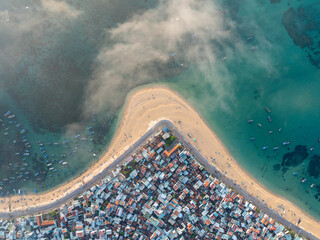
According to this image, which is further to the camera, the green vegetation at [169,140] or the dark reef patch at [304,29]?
the dark reef patch at [304,29]

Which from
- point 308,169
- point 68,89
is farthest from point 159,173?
point 308,169

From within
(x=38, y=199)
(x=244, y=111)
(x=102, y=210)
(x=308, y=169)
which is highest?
(x=38, y=199)

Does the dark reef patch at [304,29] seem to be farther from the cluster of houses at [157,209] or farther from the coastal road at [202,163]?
the cluster of houses at [157,209]

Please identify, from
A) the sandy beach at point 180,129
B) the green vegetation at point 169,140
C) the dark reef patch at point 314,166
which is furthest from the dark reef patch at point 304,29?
the green vegetation at point 169,140

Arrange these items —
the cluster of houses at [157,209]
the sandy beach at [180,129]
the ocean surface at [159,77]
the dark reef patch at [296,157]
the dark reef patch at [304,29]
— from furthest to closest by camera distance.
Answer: the dark reef patch at [304,29], the dark reef patch at [296,157], the sandy beach at [180,129], the ocean surface at [159,77], the cluster of houses at [157,209]

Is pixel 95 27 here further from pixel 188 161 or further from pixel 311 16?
pixel 311 16

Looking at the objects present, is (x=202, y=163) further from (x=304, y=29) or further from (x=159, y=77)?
(x=304, y=29)
